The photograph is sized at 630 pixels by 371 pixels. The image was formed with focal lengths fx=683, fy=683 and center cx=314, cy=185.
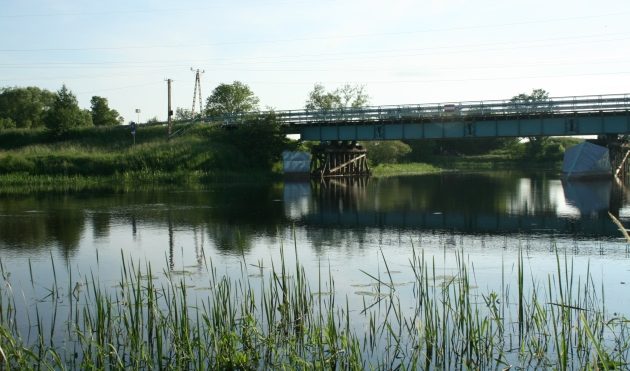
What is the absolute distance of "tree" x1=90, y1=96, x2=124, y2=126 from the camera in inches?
4902

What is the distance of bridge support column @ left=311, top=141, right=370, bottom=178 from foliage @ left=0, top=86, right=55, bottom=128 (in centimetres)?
7883

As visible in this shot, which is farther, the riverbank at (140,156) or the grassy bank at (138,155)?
the grassy bank at (138,155)

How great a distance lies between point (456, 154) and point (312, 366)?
5125 inches

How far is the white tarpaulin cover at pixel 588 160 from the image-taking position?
66188 millimetres

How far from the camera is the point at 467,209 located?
36.8 metres

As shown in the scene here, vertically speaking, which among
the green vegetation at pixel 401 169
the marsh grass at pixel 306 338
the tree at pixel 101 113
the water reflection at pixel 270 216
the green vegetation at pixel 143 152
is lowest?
the marsh grass at pixel 306 338

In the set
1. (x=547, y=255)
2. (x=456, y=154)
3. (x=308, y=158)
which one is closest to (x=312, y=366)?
(x=547, y=255)

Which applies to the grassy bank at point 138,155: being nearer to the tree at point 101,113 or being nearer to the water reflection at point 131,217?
the water reflection at point 131,217

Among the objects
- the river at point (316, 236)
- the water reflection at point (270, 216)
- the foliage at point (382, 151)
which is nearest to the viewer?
the river at point (316, 236)

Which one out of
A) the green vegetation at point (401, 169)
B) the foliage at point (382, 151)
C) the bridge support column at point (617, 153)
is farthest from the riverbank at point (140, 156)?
the bridge support column at point (617, 153)

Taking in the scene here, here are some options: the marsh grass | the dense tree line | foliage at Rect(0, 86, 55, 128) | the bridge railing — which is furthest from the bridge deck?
foliage at Rect(0, 86, 55, 128)

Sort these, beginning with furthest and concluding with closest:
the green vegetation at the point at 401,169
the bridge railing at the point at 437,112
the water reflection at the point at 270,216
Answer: the green vegetation at the point at 401,169
the bridge railing at the point at 437,112
the water reflection at the point at 270,216

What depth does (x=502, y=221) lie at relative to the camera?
30719 mm

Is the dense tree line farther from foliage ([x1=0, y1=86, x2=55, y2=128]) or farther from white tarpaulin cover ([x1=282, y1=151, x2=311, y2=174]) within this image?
white tarpaulin cover ([x1=282, y1=151, x2=311, y2=174])
